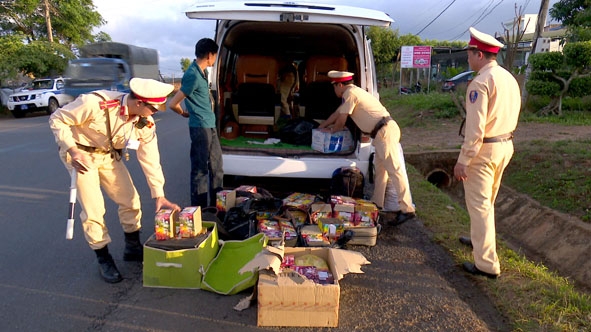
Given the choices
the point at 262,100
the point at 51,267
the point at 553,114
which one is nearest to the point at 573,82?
the point at 553,114

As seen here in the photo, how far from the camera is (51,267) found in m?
3.90

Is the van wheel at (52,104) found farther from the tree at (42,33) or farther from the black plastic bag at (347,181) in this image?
the black plastic bag at (347,181)

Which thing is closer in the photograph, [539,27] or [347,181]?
[347,181]

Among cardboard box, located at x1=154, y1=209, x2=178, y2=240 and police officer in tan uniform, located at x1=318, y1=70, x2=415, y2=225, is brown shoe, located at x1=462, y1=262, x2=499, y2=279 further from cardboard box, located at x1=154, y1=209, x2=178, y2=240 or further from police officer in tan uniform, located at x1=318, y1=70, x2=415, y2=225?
cardboard box, located at x1=154, y1=209, x2=178, y2=240

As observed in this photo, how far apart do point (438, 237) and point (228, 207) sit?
2212 mm

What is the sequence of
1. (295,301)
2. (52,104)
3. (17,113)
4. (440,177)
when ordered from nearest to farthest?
1. (295,301)
2. (440,177)
3. (17,113)
4. (52,104)

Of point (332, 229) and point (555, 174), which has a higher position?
point (332, 229)

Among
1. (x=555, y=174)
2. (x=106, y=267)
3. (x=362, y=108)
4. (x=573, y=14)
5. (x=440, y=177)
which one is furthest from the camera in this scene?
(x=573, y=14)

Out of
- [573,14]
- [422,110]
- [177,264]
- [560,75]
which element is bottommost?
[422,110]

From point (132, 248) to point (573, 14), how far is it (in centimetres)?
1699

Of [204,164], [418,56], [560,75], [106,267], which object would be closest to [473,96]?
[204,164]

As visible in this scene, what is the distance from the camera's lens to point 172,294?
3.42 metres

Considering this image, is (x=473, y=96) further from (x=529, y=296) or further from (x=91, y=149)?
(x=91, y=149)

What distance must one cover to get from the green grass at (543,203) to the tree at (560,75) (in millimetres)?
628
